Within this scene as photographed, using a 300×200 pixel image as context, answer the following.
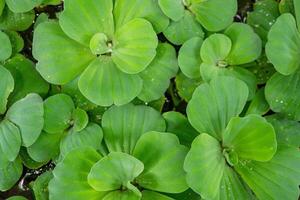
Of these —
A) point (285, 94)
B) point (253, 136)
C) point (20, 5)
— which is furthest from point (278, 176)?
point (20, 5)

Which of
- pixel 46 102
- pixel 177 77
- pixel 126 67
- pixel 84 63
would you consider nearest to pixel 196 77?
pixel 177 77

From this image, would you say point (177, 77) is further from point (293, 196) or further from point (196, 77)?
point (293, 196)

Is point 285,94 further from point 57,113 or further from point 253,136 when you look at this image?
point 57,113

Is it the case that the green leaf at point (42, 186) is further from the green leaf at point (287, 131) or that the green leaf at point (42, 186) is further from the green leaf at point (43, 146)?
the green leaf at point (287, 131)

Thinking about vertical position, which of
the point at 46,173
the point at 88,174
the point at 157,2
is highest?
the point at 157,2

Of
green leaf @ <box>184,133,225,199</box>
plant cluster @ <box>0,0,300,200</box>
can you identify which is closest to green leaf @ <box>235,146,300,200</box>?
plant cluster @ <box>0,0,300,200</box>

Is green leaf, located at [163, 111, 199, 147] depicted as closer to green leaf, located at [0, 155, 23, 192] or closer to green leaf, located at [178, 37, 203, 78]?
green leaf, located at [178, 37, 203, 78]

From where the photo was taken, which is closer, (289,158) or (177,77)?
(289,158)
